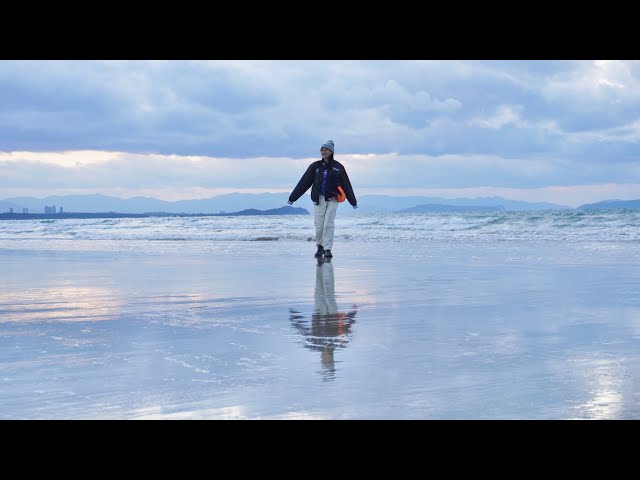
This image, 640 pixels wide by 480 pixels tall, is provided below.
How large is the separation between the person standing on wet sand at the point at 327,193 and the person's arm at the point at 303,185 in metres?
0.15

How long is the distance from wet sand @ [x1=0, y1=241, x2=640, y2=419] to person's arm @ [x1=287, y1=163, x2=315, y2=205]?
4.24 metres

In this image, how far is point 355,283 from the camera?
9695 mm

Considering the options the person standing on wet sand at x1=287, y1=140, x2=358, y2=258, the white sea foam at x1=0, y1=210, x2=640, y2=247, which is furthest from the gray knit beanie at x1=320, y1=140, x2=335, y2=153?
the white sea foam at x1=0, y1=210, x2=640, y2=247

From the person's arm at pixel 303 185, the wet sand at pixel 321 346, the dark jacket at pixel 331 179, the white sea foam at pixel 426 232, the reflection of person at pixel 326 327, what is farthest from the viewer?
the white sea foam at pixel 426 232

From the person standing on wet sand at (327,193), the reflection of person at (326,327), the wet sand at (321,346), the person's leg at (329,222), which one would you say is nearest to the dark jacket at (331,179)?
the person standing on wet sand at (327,193)

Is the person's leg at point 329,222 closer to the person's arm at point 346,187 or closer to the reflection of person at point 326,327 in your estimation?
the person's arm at point 346,187

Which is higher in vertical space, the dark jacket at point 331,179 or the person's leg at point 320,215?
the dark jacket at point 331,179

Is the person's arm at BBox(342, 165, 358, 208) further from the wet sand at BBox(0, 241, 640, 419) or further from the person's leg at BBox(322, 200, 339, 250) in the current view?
the wet sand at BBox(0, 241, 640, 419)

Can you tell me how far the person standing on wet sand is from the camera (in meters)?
14.3

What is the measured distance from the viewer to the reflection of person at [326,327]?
192 inches
